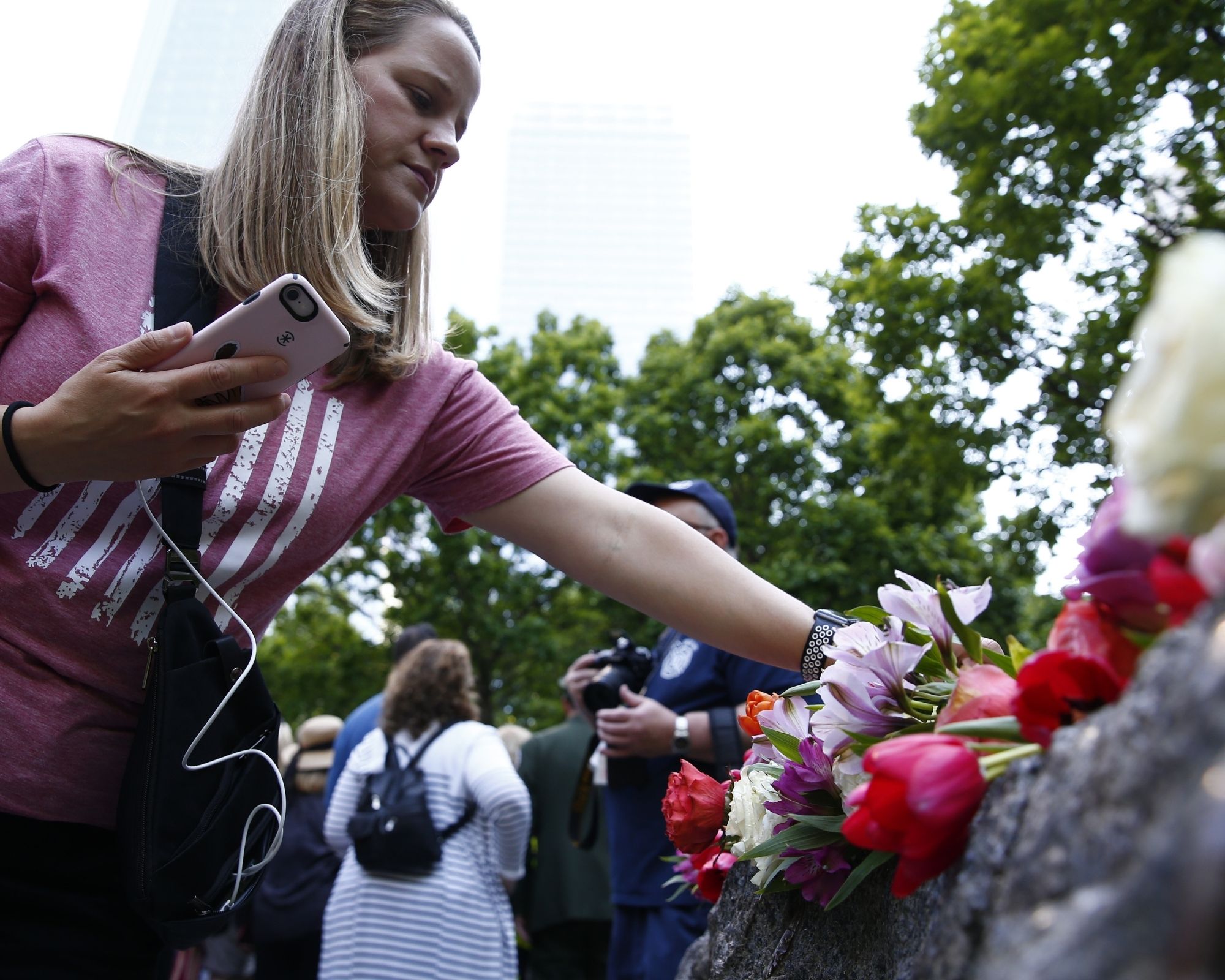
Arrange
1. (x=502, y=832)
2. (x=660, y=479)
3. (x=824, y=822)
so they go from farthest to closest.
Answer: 1. (x=660, y=479)
2. (x=502, y=832)
3. (x=824, y=822)

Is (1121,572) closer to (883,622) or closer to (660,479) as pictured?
(883,622)

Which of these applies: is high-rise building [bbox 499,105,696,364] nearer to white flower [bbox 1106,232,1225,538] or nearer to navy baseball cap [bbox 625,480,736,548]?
navy baseball cap [bbox 625,480,736,548]

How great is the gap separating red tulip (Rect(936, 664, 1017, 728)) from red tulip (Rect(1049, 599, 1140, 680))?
0.08 meters

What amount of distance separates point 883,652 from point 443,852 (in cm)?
383

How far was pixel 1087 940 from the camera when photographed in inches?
16.4

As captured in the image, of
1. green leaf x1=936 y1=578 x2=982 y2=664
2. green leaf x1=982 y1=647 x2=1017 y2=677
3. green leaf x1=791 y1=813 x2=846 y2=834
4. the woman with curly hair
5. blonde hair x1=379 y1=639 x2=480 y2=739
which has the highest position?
green leaf x1=936 y1=578 x2=982 y2=664

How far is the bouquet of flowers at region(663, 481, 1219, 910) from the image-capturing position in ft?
2.17

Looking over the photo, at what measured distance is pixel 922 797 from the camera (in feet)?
2.33

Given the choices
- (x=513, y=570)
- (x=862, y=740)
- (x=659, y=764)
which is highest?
(x=862, y=740)

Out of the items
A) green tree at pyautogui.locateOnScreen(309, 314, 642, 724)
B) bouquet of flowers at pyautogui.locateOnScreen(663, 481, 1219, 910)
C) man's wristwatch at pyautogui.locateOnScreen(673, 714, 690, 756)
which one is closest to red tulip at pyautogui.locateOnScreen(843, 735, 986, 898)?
bouquet of flowers at pyautogui.locateOnScreen(663, 481, 1219, 910)

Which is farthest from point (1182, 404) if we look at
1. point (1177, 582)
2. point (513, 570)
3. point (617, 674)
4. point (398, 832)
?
point (513, 570)

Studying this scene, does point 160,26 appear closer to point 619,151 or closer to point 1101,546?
point 619,151

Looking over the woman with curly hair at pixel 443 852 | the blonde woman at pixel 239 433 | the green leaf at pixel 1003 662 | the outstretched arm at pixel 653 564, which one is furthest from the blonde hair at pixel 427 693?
the green leaf at pixel 1003 662

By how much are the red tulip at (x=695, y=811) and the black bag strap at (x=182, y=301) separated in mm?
856
